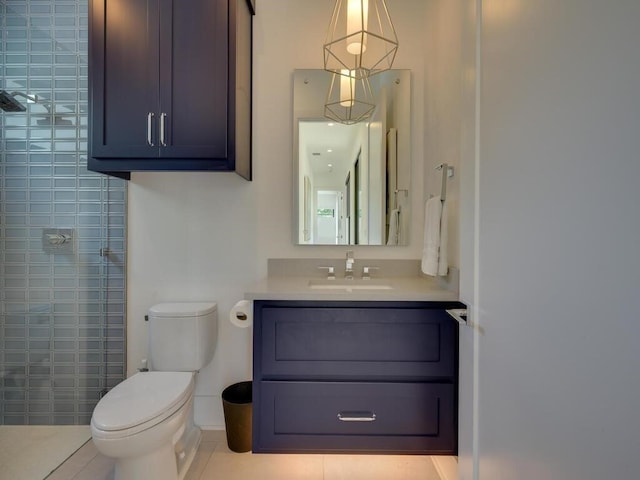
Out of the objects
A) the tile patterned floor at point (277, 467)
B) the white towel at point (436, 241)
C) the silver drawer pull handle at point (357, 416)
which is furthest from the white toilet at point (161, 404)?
the white towel at point (436, 241)

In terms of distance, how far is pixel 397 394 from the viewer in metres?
1.33

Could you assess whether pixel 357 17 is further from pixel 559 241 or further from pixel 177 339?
pixel 177 339

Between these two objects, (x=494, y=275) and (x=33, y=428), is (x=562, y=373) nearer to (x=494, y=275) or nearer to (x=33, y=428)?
(x=494, y=275)

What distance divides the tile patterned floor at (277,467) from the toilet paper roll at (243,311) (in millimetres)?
770

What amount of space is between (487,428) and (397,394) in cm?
47

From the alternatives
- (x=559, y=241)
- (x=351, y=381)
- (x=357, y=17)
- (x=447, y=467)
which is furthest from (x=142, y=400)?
(x=357, y=17)

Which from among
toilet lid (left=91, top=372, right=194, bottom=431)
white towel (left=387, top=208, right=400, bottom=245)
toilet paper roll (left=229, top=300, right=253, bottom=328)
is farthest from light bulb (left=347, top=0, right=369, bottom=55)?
toilet lid (left=91, top=372, right=194, bottom=431)

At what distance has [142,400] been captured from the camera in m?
1.33

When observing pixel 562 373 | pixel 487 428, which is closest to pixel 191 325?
pixel 487 428

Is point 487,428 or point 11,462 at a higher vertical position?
point 487,428

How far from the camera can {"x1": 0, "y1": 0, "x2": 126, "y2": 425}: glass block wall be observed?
172 centimetres

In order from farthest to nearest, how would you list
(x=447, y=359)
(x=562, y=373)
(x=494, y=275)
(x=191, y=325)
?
(x=191, y=325) < (x=447, y=359) < (x=494, y=275) < (x=562, y=373)

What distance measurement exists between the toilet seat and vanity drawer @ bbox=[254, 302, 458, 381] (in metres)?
0.41

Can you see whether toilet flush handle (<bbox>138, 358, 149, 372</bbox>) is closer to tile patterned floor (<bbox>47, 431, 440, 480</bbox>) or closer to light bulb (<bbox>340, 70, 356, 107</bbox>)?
tile patterned floor (<bbox>47, 431, 440, 480</bbox>)
